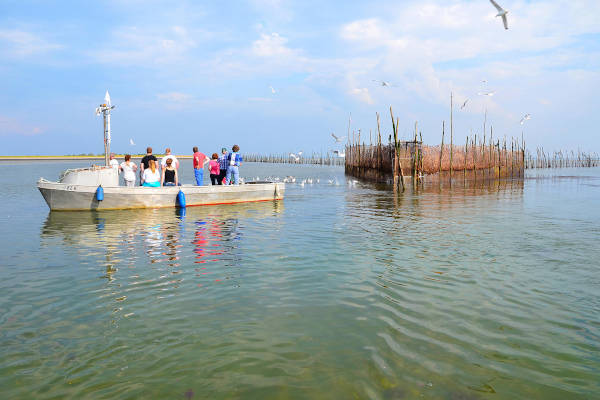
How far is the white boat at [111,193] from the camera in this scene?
47.4 ft

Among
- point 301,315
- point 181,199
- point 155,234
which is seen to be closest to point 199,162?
point 181,199

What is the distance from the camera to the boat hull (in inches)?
567

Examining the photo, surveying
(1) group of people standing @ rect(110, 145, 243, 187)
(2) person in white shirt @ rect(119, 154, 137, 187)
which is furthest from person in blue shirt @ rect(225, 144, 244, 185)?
(2) person in white shirt @ rect(119, 154, 137, 187)

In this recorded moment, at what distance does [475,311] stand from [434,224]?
7.16 m

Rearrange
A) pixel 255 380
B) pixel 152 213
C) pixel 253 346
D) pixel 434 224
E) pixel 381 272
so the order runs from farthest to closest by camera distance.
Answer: pixel 152 213 < pixel 434 224 < pixel 381 272 < pixel 253 346 < pixel 255 380

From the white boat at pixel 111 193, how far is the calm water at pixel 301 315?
13.5ft

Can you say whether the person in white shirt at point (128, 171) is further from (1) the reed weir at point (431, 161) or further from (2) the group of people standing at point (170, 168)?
(1) the reed weir at point (431, 161)

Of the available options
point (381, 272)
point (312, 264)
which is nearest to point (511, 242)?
point (381, 272)

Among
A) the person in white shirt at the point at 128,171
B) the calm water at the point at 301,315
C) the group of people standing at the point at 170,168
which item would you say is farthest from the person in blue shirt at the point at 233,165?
the calm water at the point at 301,315

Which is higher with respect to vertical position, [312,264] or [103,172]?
[103,172]

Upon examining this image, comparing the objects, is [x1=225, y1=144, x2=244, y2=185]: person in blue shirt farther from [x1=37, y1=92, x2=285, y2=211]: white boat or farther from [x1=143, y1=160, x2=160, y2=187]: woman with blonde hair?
[x1=143, y1=160, x2=160, y2=187]: woman with blonde hair

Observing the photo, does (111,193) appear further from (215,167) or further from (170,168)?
(215,167)

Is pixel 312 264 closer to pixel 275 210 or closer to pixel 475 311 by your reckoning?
pixel 475 311

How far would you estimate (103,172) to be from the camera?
15.8m
